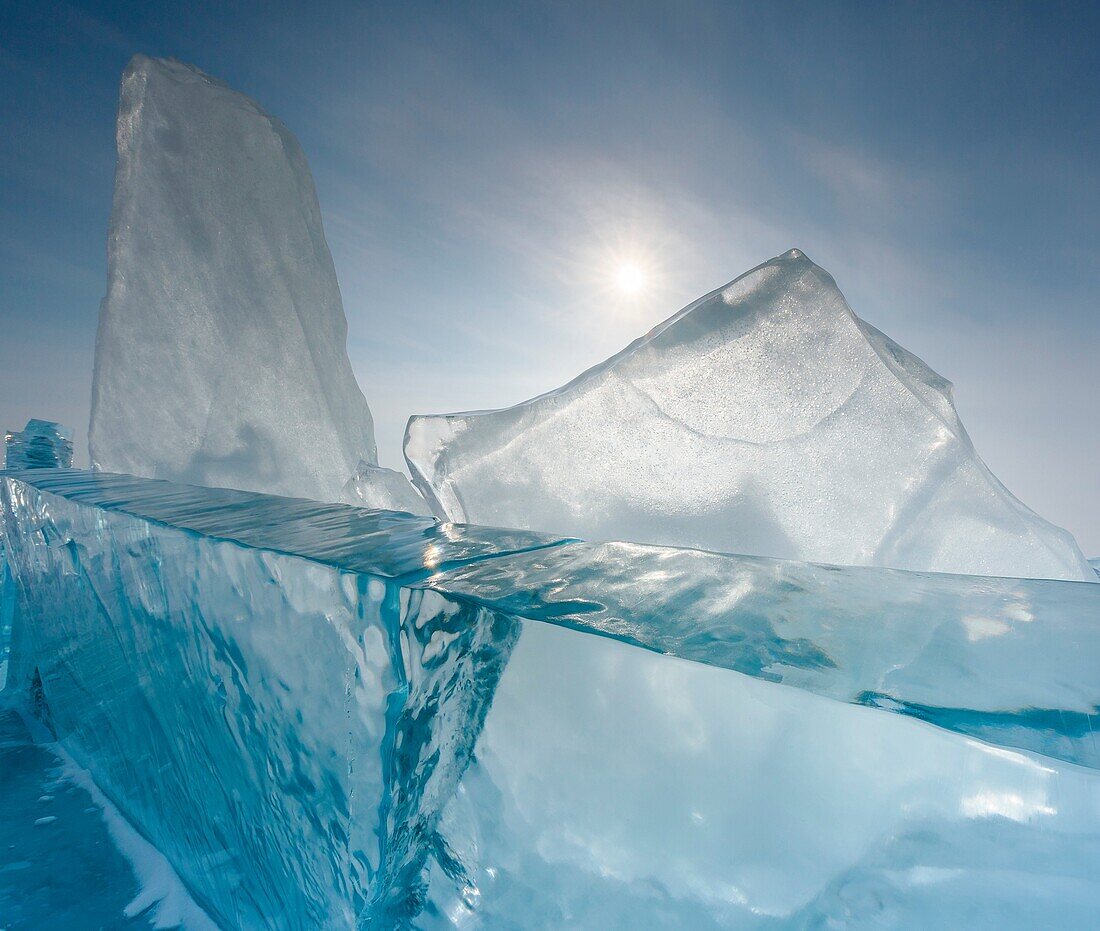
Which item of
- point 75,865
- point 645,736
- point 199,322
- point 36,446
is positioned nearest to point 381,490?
point 75,865

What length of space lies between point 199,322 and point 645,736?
337cm

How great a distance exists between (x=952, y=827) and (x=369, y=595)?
0.50 meters

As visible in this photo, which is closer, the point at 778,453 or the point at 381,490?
the point at 778,453

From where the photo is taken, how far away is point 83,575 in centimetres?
146

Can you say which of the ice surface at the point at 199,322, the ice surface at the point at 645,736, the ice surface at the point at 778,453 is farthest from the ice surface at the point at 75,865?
the ice surface at the point at 199,322

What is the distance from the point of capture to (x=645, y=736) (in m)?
0.49

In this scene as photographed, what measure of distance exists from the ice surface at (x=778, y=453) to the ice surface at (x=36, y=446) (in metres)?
3.87

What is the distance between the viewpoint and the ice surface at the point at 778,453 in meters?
1.58

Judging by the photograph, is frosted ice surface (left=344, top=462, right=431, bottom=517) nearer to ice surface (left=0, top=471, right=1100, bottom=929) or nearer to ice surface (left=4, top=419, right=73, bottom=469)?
ice surface (left=0, top=471, right=1100, bottom=929)

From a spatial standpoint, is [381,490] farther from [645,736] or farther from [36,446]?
[36,446]

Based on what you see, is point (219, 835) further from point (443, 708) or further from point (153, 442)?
point (153, 442)

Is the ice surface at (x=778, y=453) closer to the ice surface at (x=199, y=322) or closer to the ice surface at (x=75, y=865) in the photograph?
the ice surface at (x=75, y=865)

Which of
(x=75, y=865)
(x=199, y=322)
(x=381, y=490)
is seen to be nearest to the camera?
(x=75, y=865)

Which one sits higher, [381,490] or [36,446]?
[381,490]
